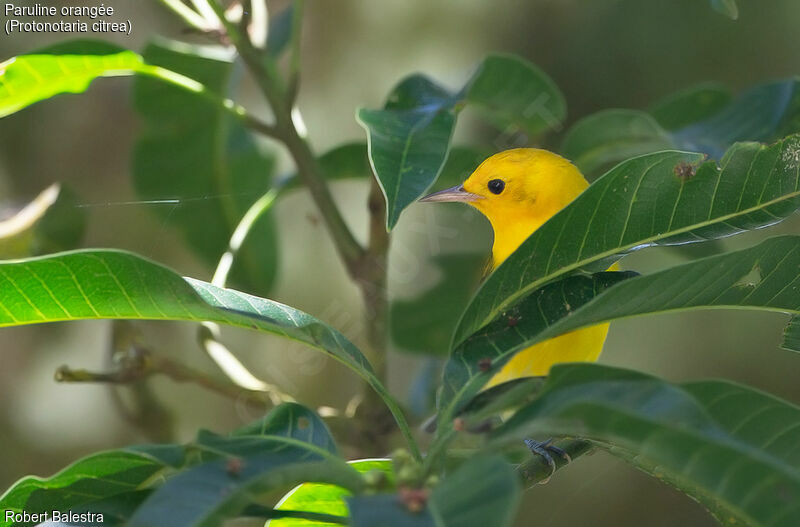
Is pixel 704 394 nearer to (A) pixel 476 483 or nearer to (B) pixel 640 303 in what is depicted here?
(B) pixel 640 303

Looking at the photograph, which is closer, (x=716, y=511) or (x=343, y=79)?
(x=716, y=511)

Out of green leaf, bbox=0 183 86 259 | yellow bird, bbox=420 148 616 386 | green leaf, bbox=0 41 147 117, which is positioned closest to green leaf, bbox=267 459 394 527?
yellow bird, bbox=420 148 616 386

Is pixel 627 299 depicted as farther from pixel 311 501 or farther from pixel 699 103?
pixel 699 103

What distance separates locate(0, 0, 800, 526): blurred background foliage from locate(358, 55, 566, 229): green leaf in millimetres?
696

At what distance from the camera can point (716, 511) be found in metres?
1.08

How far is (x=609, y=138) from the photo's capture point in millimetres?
1768

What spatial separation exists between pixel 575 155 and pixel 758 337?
58.2 inches

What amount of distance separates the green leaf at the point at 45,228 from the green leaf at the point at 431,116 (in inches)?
31.9

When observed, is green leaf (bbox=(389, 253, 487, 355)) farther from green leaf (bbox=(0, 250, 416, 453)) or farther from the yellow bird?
green leaf (bbox=(0, 250, 416, 453))

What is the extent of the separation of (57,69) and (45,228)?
450 millimetres

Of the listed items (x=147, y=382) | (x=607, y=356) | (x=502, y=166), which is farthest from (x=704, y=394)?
(x=607, y=356)

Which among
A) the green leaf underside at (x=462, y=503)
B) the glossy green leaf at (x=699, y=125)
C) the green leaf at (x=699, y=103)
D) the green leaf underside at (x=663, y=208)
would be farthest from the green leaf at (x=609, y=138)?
the green leaf underside at (x=462, y=503)

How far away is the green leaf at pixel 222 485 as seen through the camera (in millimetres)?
720

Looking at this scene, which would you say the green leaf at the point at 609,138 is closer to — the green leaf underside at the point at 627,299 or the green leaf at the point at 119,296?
the green leaf underside at the point at 627,299
